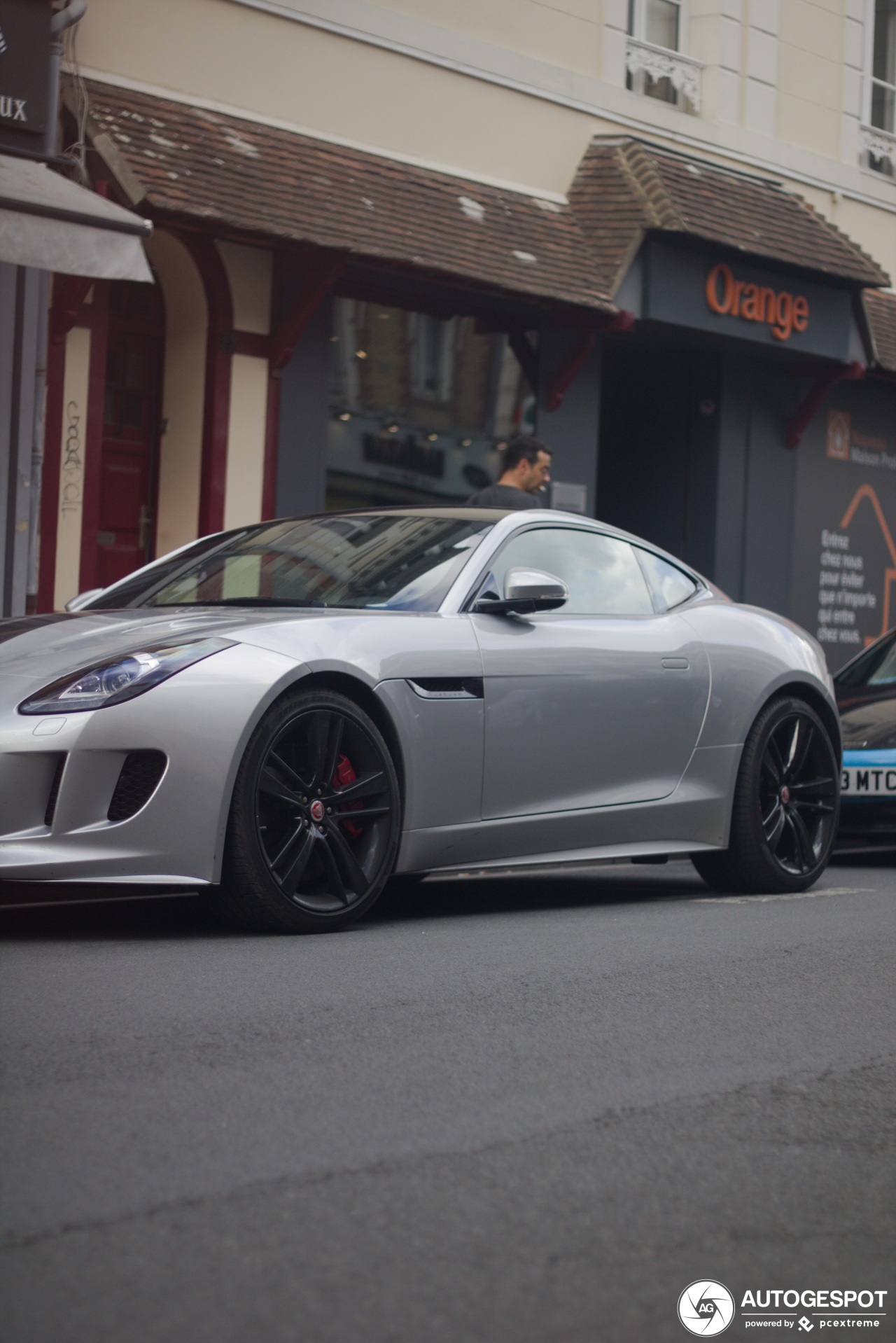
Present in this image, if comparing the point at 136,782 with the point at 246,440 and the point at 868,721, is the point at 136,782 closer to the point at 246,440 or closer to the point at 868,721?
the point at 868,721

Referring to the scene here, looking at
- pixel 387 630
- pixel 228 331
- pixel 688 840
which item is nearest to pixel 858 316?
pixel 228 331

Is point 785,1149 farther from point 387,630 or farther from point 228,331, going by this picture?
point 228,331

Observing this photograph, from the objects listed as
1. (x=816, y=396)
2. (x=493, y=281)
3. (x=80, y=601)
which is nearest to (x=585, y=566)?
(x=80, y=601)

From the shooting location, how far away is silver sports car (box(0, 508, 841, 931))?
16.5 ft

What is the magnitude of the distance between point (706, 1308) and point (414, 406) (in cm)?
1219

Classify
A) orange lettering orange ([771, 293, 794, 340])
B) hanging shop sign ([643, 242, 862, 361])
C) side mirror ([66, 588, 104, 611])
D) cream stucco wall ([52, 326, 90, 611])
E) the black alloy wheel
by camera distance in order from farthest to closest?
orange lettering orange ([771, 293, 794, 340]), hanging shop sign ([643, 242, 862, 361]), cream stucco wall ([52, 326, 90, 611]), the black alloy wheel, side mirror ([66, 588, 104, 611])

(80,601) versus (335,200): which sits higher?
(335,200)

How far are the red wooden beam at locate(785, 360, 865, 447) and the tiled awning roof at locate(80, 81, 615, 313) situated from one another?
3593 mm

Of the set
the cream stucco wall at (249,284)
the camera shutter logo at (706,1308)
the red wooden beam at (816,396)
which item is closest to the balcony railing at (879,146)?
the red wooden beam at (816,396)

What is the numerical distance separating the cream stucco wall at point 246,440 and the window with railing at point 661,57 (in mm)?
5497

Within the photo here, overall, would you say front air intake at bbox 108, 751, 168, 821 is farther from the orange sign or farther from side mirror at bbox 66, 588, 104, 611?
the orange sign

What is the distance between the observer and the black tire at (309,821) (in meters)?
5.18

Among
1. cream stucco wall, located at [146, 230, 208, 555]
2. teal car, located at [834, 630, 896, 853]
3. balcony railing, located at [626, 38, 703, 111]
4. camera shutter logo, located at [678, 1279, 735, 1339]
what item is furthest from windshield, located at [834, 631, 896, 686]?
camera shutter logo, located at [678, 1279, 735, 1339]

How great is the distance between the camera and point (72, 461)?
465 inches
